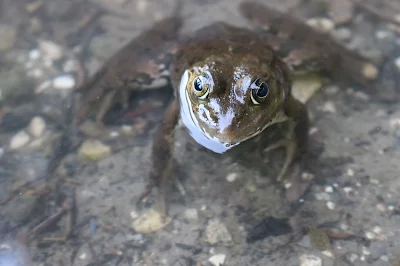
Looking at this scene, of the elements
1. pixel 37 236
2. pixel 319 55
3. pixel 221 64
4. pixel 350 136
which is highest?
pixel 221 64

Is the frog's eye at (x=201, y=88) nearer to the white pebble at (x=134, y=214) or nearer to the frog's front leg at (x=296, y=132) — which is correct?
the frog's front leg at (x=296, y=132)

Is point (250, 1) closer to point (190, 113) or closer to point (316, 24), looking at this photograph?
point (316, 24)

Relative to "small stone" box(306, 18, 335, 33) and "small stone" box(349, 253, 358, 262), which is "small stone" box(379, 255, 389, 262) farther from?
"small stone" box(306, 18, 335, 33)

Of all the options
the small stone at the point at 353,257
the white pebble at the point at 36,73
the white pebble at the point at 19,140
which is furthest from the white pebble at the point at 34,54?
the small stone at the point at 353,257

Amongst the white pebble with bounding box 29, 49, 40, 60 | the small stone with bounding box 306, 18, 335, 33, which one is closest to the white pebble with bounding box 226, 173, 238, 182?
the small stone with bounding box 306, 18, 335, 33

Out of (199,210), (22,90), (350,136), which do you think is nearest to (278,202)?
(199,210)

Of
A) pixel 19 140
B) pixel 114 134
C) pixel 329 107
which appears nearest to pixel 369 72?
pixel 329 107

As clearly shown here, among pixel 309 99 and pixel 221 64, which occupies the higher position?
pixel 221 64
